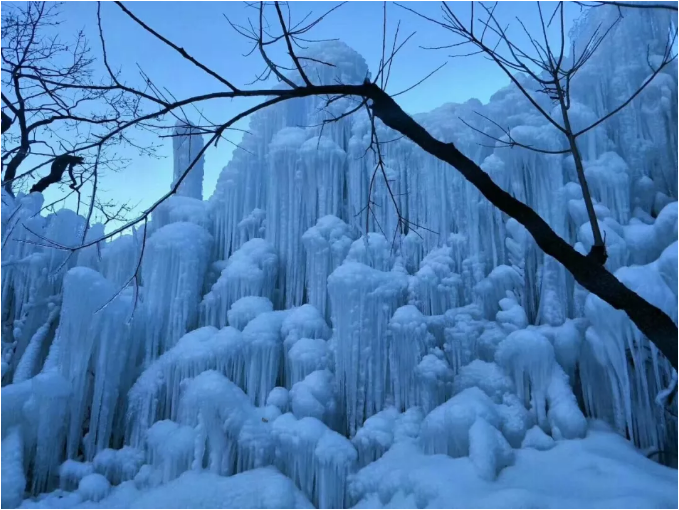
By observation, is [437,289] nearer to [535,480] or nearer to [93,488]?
[535,480]

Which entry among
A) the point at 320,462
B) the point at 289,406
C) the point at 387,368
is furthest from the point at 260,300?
the point at 320,462

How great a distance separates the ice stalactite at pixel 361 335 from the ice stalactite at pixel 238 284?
1.38m

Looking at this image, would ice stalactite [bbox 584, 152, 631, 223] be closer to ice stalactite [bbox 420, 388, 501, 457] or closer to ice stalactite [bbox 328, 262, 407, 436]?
ice stalactite [bbox 328, 262, 407, 436]

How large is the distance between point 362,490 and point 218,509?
4.46ft

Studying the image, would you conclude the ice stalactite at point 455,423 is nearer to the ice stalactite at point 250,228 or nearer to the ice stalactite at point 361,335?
the ice stalactite at point 361,335

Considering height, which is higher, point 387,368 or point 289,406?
point 387,368

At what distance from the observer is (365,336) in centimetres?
540

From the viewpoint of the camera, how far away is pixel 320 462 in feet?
15.5

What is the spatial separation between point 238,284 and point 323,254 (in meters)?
1.24

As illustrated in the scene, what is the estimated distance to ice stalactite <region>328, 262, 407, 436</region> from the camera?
17.4 ft

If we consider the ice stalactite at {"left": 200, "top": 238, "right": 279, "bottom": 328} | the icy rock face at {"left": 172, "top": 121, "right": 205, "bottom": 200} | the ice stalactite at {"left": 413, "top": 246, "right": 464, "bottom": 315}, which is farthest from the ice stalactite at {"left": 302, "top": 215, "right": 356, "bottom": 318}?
the icy rock face at {"left": 172, "top": 121, "right": 205, "bottom": 200}

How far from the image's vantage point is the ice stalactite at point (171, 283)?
21.2ft

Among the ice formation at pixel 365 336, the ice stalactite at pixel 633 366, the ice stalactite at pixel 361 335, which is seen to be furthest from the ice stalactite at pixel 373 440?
the ice stalactite at pixel 633 366

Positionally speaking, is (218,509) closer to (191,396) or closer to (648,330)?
(191,396)
